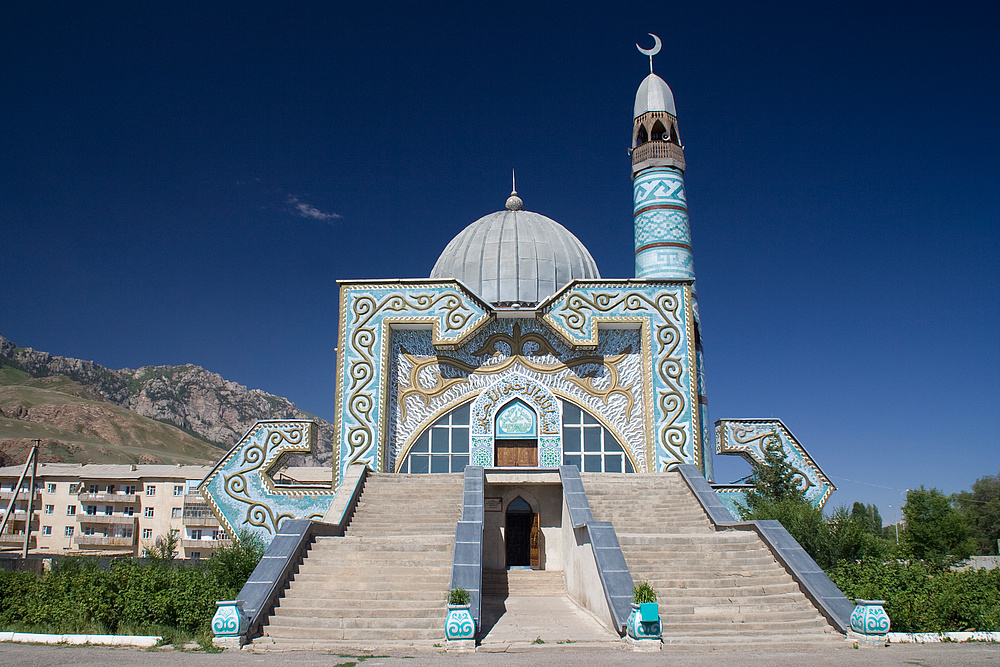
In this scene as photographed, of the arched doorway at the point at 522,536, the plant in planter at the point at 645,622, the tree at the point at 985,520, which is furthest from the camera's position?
the tree at the point at 985,520

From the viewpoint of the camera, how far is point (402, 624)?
32.6 ft

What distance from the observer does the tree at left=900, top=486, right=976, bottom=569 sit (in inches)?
859

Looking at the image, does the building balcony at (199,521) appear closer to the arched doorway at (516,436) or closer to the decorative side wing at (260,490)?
the decorative side wing at (260,490)

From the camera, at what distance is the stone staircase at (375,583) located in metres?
9.74

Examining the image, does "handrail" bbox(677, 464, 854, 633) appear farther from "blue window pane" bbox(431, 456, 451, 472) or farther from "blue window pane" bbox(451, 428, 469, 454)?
"blue window pane" bbox(431, 456, 451, 472)

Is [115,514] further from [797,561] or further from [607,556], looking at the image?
[797,561]

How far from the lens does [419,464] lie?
719 inches

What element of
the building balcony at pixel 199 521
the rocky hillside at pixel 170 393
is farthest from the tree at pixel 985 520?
the rocky hillside at pixel 170 393

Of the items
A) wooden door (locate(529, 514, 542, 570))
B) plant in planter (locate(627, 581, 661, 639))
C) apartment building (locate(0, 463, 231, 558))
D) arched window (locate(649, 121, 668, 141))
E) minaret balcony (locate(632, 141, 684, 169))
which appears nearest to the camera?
plant in planter (locate(627, 581, 661, 639))

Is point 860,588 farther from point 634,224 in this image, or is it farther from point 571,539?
point 634,224

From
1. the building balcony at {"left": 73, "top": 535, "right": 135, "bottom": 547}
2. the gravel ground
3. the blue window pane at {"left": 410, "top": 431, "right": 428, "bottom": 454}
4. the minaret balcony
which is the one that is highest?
the minaret balcony

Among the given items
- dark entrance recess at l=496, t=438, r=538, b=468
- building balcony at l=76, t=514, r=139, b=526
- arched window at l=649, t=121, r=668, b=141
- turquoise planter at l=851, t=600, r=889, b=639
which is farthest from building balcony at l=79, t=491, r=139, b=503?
turquoise planter at l=851, t=600, r=889, b=639

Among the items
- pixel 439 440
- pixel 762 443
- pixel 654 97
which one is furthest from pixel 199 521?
pixel 762 443

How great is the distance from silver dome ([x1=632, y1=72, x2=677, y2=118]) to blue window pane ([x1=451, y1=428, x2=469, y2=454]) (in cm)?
1163
